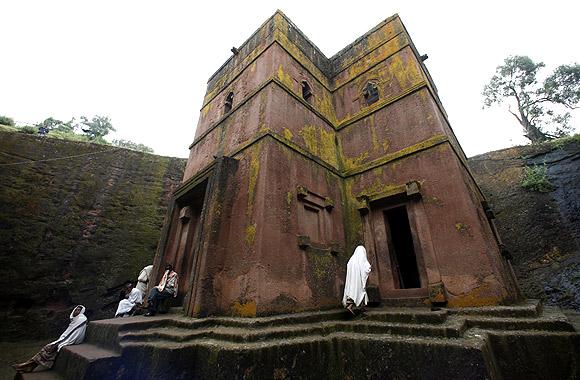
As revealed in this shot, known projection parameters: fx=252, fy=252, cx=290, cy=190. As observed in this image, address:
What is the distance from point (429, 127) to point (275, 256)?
16.6 ft

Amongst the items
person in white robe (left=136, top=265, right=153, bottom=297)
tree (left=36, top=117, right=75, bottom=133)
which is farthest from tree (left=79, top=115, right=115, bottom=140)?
person in white robe (left=136, top=265, right=153, bottom=297)

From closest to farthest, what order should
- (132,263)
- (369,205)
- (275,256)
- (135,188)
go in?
(275,256)
(369,205)
(132,263)
(135,188)

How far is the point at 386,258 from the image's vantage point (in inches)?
240

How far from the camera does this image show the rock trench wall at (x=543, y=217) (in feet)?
23.5

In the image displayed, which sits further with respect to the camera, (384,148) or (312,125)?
(312,125)

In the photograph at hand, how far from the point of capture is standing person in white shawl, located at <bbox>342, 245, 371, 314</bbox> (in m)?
4.86

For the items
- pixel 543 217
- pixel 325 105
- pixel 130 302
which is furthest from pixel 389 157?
pixel 130 302

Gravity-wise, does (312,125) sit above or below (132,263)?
above

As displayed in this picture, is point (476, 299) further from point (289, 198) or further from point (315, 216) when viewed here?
point (289, 198)

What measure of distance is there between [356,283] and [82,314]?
18.6 feet

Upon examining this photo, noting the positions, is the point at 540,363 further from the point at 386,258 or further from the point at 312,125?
the point at 312,125

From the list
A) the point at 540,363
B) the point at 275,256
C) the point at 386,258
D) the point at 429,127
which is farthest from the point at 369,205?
the point at 540,363

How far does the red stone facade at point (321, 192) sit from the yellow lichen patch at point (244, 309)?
0.11 feet

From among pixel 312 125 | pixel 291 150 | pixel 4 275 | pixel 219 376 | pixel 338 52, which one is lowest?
pixel 219 376
